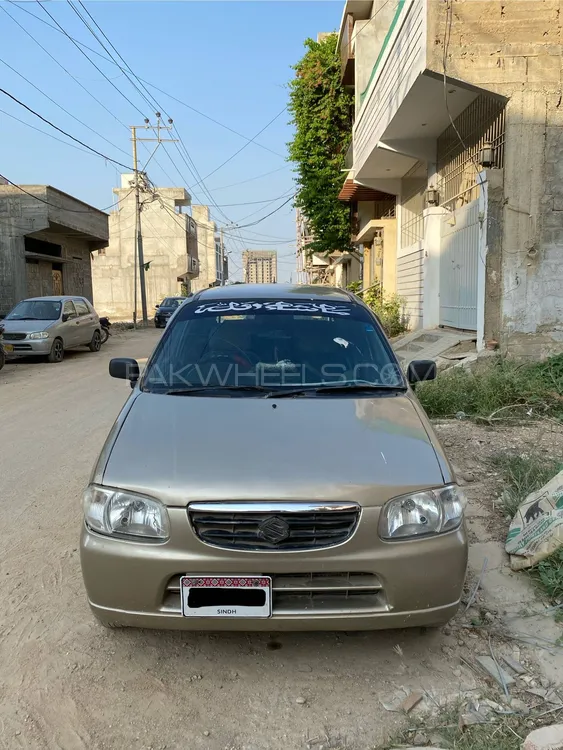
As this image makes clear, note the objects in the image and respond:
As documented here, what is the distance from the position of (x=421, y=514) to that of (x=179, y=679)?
1243 millimetres

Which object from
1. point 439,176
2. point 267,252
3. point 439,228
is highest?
point 267,252

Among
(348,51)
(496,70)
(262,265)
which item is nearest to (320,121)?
(348,51)

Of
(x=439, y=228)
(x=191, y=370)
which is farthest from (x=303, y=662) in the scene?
(x=439, y=228)

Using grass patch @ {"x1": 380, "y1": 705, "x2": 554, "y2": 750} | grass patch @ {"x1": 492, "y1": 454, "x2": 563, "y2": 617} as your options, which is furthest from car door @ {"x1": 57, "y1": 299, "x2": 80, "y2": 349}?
grass patch @ {"x1": 380, "y1": 705, "x2": 554, "y2": 750}

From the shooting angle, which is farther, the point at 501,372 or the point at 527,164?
the point at 527,164

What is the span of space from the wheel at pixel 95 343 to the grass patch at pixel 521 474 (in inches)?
543

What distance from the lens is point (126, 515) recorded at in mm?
2363

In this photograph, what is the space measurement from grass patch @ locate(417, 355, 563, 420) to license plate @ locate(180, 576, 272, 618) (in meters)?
4.64

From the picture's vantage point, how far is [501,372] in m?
7.06

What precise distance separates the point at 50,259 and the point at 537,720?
86.6ft

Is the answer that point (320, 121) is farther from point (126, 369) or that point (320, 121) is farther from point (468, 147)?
point (126, 369)

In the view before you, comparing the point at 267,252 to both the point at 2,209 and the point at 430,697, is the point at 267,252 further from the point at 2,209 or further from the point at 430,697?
the point at 430,697

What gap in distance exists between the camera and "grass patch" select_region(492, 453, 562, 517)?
3.96 metres

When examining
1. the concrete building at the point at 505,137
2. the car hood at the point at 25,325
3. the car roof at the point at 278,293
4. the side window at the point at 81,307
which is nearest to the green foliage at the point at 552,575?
the car roof at the point at 278,293
